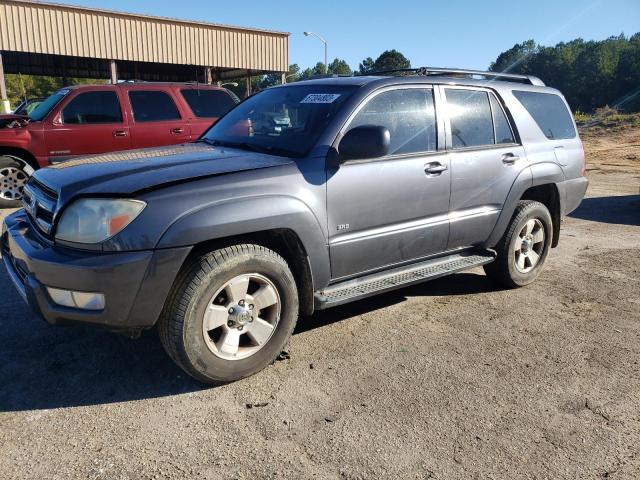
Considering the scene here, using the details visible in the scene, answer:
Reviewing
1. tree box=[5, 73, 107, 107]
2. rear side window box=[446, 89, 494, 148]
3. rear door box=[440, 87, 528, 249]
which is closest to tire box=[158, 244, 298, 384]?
rear door box=[440, 87, 528, 249]

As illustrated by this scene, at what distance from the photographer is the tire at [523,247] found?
4.62m

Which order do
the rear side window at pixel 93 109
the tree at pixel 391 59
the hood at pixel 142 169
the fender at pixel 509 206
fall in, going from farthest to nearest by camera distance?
1. the tree at pixel 391 59
2. the rear side window at pixel 93 109
3. the fender at pixel 509 206
4. the hood at pixel 142 169

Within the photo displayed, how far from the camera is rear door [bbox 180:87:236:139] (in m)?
8.61

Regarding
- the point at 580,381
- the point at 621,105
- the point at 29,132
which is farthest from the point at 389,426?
the point at 621,105

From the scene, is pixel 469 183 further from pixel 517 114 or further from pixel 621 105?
pixel 621 105

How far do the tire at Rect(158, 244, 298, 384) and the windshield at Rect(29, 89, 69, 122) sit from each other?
258 inches

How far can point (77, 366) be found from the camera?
325 cm

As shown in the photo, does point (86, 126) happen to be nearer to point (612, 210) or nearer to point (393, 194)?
point (393, 194)

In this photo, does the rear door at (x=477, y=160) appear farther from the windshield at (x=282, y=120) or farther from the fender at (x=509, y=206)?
the windshield at (x=282, y=120)

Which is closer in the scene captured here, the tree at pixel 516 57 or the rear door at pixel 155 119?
the rear door at pixel 155 119

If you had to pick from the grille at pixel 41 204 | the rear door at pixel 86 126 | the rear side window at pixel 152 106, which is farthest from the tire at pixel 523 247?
the rear door at pixel 86 126

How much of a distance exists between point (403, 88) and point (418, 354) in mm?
1881

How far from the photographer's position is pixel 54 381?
3.08 metres

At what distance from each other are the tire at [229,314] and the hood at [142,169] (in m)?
0.48
